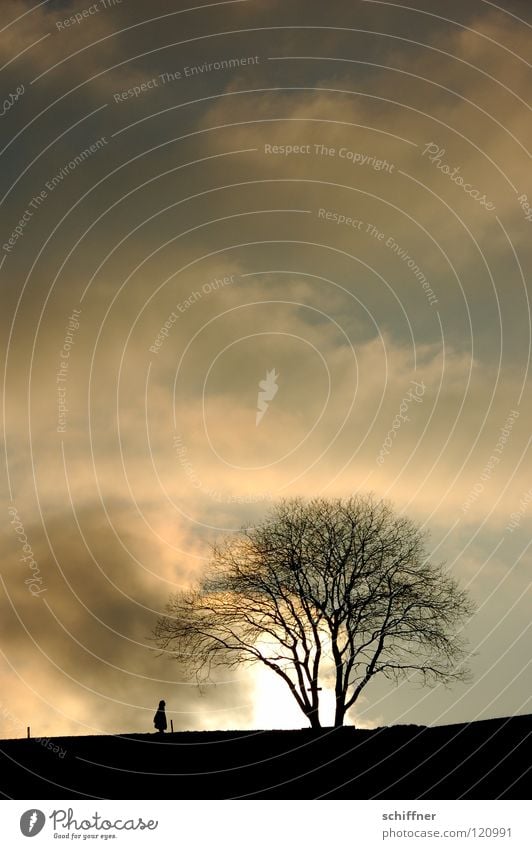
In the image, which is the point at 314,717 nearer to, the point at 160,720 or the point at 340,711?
the point at 340,711

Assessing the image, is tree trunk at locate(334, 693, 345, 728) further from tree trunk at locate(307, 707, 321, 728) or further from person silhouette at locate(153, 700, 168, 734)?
person silhouette at locate(153, 700, 168, 734)

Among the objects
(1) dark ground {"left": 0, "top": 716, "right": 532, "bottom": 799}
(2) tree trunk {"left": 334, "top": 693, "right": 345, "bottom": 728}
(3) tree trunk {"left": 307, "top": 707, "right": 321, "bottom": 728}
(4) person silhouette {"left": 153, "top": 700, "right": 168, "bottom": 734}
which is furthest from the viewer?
(3) tree trunk {"left": 307, "top": 707, "right": 321, "bottom": 728}

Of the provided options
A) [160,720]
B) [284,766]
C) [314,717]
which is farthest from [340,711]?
[284,766]

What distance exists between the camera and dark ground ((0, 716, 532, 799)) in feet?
89.5

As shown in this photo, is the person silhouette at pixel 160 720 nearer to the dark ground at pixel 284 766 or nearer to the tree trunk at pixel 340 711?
the dark ground at pixel 284 766

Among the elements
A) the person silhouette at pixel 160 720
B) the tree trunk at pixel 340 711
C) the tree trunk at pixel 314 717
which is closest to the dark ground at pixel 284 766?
the person silhouette at pixel 160 720

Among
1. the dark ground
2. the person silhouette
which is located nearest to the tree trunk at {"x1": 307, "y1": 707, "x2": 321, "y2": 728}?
the dark ground

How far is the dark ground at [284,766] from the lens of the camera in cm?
2727

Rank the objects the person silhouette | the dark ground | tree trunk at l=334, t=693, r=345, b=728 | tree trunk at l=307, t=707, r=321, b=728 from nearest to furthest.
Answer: the dark ground < the person silhouette < tree trunk at l=334, t=693, r=345, b=728 < tree trunk at l=307, t=707, r=321, b=728

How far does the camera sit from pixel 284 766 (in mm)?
32812

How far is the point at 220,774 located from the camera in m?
31.0
